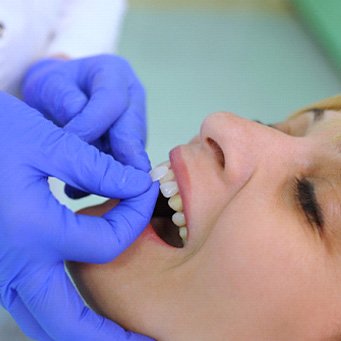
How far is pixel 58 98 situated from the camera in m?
1.21

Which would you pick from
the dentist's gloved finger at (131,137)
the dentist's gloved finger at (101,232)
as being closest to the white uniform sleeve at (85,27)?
the dentist's gloved finger at (131,137)

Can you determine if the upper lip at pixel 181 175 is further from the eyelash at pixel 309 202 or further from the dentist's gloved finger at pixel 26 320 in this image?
the dentist's gloved finger at pixel 26 320

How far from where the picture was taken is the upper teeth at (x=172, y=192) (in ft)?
3.16

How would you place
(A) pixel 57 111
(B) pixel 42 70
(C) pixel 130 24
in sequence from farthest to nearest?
1. (C) pixel 130 24
2. (B) pixel 42 70
3. (A) pixel 57 111

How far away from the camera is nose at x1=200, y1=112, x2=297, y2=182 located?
0.91m

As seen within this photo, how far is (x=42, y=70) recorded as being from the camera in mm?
1335

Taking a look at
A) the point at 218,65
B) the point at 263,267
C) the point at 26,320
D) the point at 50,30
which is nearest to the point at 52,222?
the point at 26,320

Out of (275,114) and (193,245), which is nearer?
(193,245)

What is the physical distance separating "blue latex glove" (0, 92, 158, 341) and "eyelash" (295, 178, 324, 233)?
247 mm

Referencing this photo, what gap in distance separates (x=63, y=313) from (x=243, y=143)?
411 millimetres

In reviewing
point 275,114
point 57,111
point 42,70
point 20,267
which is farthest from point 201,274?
point 275,114

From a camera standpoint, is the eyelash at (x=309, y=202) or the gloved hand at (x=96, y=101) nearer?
the eyelash at (x=309, y=202)

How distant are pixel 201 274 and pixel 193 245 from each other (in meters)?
0.06

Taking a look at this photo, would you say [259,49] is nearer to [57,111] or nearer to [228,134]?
[57,111]
